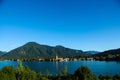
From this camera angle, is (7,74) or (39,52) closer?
(7,74)

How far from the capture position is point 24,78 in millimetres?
24141

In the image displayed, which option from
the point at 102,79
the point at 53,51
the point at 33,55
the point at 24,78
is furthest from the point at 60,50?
the point at 24,78

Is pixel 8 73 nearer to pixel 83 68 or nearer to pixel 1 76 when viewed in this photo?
pixel 1 76

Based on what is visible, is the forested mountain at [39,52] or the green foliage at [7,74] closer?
the green foliage at [7,74]

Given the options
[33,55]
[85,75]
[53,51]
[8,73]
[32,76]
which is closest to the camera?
[8,73]

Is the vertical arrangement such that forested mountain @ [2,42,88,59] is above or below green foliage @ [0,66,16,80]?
above

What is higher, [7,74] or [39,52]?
[39,52]

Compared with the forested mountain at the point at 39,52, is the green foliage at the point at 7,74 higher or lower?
lower

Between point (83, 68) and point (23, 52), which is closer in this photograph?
point (83, 68)

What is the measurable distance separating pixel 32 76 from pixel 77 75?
595 cm

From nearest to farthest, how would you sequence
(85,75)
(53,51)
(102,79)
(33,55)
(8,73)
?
1. (8,73)
2. (85,75)
3. (102,79)
4. (33,55)
5. (53,51)

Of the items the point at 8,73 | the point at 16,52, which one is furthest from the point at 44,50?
the point at 8,73

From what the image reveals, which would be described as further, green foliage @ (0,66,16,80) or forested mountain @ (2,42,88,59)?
forested mountain @ (2,42,88,59)

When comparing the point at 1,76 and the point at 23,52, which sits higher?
the point at 23,52
